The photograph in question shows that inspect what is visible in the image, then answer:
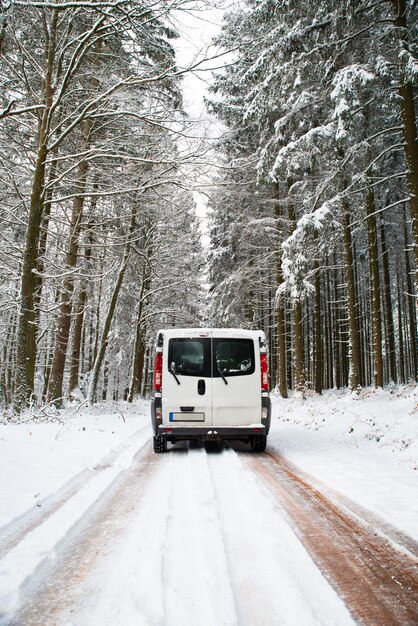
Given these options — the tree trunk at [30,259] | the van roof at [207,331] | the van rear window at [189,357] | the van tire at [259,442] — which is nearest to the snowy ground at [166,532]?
the van tire at [259,442]

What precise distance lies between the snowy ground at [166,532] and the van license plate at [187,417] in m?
0.61

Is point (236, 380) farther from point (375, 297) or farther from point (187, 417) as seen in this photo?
point (375, 297)

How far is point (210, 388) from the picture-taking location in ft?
23.0

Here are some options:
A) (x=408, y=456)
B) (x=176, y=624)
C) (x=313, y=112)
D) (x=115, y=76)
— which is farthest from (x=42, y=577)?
(x=313, y=112)

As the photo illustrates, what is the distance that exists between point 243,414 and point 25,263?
632cm

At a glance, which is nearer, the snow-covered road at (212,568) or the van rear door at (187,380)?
the snow-covered road at (212,568)

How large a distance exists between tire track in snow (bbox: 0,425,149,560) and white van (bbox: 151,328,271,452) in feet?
4.75

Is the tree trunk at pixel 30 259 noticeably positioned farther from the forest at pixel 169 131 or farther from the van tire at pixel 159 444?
the van tire at pixel 159 444

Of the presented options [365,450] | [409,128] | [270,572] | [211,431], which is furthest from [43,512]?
[409,128]

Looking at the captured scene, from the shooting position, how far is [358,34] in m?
10.2

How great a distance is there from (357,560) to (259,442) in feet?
14.5

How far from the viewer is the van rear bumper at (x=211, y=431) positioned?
22.4 feet

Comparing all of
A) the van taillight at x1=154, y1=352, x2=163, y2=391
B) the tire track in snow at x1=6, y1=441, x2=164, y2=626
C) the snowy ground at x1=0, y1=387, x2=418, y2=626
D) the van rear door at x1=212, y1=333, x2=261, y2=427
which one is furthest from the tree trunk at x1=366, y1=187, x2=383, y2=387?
the tire track in snow at x1=6, y1=441, x2=164, y2=626

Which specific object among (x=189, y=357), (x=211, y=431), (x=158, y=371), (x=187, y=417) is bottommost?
(x=211, y=431)
